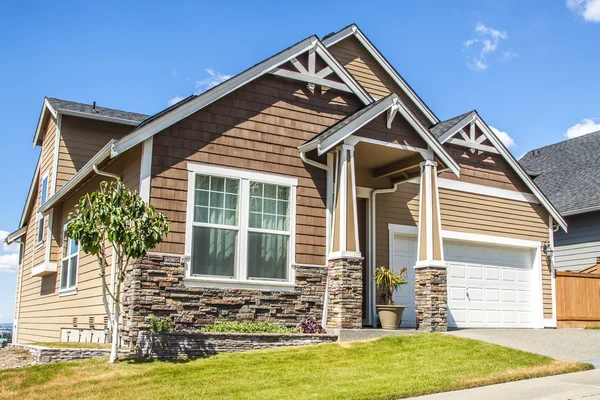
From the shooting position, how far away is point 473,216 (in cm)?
1730

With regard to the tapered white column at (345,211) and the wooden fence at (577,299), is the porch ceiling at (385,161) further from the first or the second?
the wooden fence at (577,299)

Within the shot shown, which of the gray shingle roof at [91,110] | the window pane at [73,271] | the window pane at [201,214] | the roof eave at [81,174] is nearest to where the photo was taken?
the roof eave at [81,174]

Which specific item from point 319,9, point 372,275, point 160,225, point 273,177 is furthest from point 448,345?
point 319,9

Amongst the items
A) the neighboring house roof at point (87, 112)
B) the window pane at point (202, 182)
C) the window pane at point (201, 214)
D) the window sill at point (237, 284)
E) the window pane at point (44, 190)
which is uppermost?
the neighboring house roof at point (87, 112)

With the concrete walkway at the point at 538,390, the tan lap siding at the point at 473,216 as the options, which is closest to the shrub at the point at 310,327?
the tan lap siding at the point at 473,216

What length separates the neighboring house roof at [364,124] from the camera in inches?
511

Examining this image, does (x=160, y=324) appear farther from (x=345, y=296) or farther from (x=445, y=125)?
(x=445, y=125)

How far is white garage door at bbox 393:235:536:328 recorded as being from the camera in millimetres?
16031

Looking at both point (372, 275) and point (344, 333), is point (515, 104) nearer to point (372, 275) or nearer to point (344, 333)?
point (372, 275)

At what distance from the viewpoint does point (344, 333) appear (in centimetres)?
1230

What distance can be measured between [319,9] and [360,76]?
5.13 metres

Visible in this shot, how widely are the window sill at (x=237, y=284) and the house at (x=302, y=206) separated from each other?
0.09 ft

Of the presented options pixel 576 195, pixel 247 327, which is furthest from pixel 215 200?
pixel 576 195

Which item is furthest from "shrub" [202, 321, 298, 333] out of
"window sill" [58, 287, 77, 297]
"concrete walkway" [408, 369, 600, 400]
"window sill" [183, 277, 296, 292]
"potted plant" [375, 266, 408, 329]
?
"window sill" [58, 287, 77, 297]
